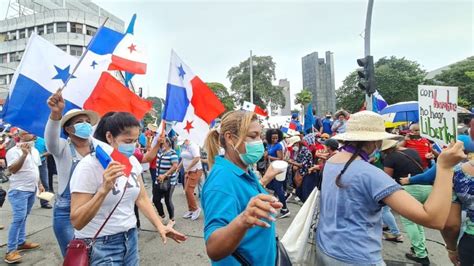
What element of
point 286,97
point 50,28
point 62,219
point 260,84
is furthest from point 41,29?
point 62,219

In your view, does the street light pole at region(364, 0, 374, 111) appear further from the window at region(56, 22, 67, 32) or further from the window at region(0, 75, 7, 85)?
the window at region(0, 75, 7, 85)

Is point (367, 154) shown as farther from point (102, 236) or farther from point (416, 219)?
point (102, 236)

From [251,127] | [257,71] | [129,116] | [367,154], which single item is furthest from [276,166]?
[257,71]

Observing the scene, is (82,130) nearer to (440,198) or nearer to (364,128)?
(364,128)

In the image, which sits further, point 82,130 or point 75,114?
point 75,114

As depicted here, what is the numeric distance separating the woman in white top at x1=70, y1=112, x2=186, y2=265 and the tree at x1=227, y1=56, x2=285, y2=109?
42306 mm

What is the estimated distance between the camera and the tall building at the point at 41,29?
45.7 metres

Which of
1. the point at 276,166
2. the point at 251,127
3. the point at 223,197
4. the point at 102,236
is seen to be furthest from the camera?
the point at 102,236

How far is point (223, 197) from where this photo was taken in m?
1.45

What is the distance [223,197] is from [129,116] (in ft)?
3.85

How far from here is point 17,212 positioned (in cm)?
421

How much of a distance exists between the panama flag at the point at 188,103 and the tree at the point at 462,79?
36.9 meters

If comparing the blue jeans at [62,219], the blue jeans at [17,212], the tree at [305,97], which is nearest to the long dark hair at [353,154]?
the blue jeans at [62,219]

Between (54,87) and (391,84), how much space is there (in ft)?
147
